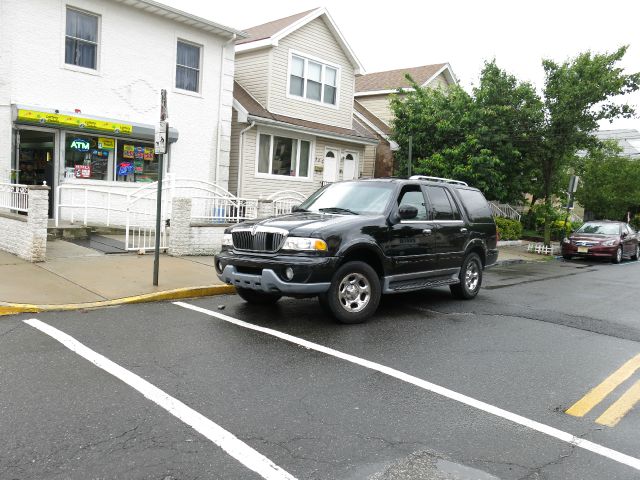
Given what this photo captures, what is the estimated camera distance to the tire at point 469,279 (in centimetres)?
910

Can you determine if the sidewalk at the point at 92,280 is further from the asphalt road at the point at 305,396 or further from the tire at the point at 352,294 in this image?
the tire at the point at 352,294

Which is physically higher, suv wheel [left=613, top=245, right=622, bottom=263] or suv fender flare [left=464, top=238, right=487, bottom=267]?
suv fender flare [left=464, top=238, right=487, bottom=267]

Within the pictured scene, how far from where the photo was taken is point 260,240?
6.99 metres

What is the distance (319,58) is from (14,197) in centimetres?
1314

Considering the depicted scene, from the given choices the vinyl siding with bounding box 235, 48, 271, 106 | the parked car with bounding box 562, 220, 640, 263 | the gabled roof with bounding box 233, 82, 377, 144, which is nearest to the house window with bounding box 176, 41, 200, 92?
the gabled roof with bounding box 233, 82, 377, 144

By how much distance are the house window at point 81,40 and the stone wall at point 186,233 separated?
561 centimetres

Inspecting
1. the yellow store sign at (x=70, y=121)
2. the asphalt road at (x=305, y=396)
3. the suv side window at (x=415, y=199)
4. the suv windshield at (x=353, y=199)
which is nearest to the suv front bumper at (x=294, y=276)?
the asphalt road at (x=305, y=396)

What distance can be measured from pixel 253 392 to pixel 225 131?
1410cm

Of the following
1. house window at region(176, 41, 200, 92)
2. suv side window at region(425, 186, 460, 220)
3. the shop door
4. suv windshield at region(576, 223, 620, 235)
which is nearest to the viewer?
suv side window at region(425, 186, 460, 220)

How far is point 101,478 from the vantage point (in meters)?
3.12

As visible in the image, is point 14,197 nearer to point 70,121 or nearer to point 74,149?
point 70,121

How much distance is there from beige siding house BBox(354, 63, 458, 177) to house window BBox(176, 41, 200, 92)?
974cm

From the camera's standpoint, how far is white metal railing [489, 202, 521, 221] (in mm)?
24109

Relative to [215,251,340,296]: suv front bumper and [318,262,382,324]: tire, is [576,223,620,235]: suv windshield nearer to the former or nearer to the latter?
[318,262,382,324]: tire
